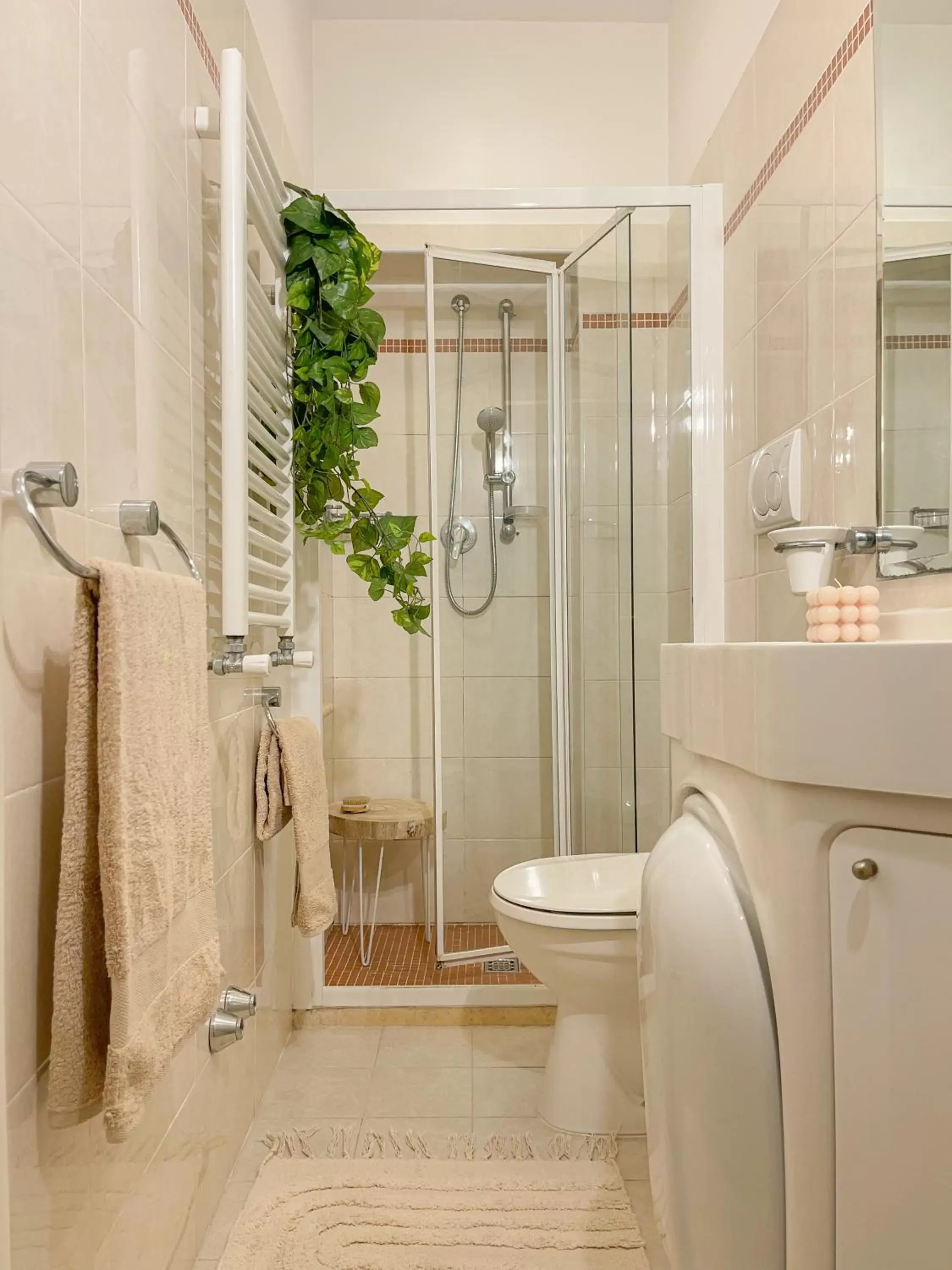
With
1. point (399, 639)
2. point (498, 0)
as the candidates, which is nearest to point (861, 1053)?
point (399, 639)

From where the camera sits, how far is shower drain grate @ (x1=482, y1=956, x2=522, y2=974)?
2.30 metres

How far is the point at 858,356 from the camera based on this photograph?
4.73 feet

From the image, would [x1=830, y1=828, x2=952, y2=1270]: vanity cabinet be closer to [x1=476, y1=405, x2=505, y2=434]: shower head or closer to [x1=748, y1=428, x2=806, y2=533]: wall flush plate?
[x1=748, y1=428, x2=806, y2=533]: wall flush plate

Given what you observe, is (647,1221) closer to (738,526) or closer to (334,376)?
(738,526)

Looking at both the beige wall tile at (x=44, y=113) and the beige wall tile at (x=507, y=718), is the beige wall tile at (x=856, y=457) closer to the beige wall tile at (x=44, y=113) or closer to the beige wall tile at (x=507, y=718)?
the beige wall tile at (x=507, y=718)

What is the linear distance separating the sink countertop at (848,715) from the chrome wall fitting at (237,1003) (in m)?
1.02

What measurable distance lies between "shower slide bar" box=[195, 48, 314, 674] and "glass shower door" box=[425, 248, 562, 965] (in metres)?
0.47

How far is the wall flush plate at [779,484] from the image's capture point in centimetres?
166

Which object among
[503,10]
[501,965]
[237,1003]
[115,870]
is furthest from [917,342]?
[503,10]

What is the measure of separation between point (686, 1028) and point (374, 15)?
117 inches

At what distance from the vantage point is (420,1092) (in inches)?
76.7

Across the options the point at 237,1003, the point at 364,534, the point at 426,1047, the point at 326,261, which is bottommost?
the point at 426,1047

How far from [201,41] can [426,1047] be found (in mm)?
2122

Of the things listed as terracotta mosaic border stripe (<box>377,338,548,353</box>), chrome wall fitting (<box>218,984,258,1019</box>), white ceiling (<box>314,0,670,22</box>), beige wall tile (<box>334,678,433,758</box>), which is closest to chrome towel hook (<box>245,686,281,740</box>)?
chrome wall fitting (<box>218,984,258,1019</box>)
